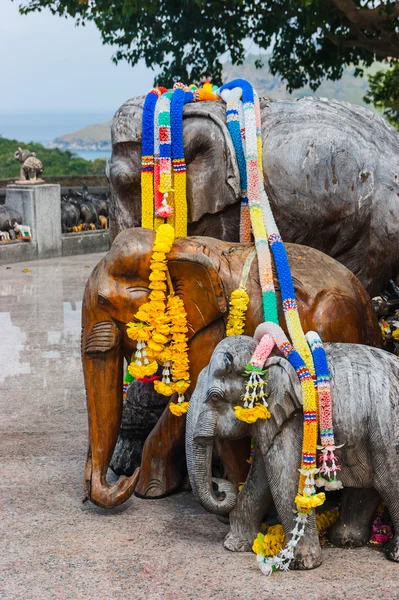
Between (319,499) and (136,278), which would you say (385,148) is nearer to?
(136,278)

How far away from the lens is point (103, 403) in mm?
4438

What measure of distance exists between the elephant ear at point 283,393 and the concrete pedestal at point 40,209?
414 inches

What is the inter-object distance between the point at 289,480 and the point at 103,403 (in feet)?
3.31

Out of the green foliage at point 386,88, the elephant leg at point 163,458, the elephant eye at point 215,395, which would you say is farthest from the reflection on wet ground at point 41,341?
the green foliage at point 386,88

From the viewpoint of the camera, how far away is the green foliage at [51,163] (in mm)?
21984

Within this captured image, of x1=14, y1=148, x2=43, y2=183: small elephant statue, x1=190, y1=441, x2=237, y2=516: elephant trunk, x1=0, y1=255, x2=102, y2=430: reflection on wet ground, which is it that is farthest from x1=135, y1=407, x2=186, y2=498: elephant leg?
x1=14, y1=148, x2=43, y2=183: small elephant statue

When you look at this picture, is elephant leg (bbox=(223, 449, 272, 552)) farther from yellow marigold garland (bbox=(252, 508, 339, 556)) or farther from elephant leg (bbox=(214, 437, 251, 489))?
elephant leg (bbox=(214, 437, 251, 489))

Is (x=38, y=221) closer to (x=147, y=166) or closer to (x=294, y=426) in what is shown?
(x=147, y=166)

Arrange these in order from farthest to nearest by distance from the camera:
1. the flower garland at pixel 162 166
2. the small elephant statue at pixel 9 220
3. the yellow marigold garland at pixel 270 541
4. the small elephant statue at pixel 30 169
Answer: the small elephant statue at pixel 30 169, the small elephant statue at pixel 9 220, the flower garland at pixel 162 166, the yellow marigold garland at pixel 270 541

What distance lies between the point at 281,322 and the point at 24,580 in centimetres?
150

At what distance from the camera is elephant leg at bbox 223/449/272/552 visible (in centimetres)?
404

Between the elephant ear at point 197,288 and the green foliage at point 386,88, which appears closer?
the elephant ear at point 197,288

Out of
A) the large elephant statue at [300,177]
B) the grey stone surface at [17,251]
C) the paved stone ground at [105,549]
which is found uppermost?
the grey stone surface at [17,251]

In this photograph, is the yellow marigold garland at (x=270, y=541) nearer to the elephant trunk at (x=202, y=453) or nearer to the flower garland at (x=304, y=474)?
the flower garland at (x=304, y=474)
